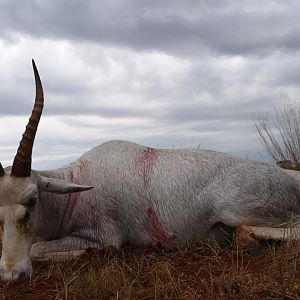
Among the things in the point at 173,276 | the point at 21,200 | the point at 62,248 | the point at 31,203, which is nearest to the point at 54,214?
the point at 62,248

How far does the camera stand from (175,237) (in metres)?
5.35

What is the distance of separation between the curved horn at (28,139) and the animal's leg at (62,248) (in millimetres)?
727

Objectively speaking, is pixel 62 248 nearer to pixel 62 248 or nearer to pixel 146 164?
pixel 62 248

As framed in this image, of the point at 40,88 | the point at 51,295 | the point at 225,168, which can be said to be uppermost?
the point at 40,88

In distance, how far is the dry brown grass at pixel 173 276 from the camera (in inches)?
145

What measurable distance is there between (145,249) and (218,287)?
1.66 meters

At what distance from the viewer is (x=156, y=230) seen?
5.36 meters

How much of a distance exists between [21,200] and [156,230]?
4.32ft

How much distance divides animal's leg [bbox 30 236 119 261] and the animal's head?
400mm

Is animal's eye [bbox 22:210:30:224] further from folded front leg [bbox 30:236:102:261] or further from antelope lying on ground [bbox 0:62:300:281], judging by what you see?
folded front leg [bbox 30:236:102:261]

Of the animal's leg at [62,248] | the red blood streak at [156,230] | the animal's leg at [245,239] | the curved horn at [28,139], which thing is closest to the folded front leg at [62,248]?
the animal's leg at [62,248]

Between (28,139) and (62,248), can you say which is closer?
(28,139)

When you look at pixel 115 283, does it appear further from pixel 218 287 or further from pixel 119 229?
pixel 119 229

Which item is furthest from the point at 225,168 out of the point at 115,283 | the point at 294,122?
the point at 294,122
